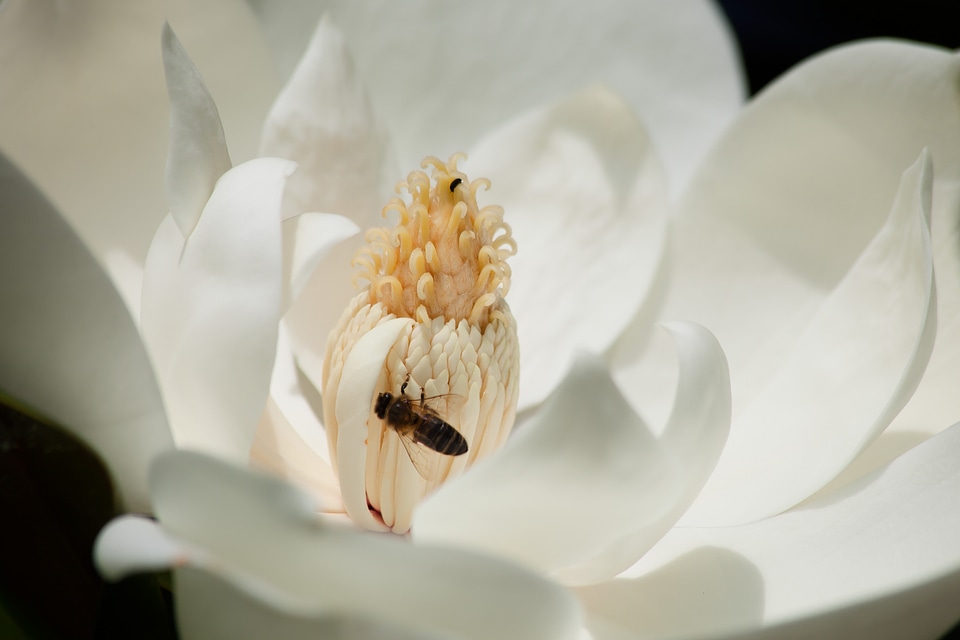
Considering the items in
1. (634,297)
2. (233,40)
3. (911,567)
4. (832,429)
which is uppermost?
(233,40)

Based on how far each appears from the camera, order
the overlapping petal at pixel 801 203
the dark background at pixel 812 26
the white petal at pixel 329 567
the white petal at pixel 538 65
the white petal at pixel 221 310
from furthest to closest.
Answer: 1. the dark background at pixel 812 26
2. the white petal at pixel 538 65
3. the overlapping petal at pixel 801 203
4. the white petal at pixel 221 310
5. the white petal at pixel 329 567

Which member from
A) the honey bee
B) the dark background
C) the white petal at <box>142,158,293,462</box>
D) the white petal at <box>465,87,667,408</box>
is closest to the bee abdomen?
the honey bee

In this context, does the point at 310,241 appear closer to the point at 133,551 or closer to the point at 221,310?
the point at 221,310

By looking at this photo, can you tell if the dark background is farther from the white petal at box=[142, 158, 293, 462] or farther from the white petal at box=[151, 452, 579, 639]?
the white petal at box=[151, 452, 579, 639]

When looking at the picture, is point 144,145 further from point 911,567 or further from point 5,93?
point 911,567

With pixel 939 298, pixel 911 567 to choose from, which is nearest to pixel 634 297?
pixel 939 298

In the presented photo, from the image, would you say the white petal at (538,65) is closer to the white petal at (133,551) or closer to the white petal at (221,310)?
the white petal at (221,310)

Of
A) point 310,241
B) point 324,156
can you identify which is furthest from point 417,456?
point 324,156

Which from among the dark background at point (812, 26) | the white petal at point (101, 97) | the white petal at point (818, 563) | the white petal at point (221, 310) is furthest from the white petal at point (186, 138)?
the dark background at point (812, 26)
